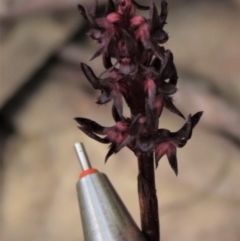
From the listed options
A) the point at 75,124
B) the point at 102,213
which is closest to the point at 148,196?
the point at 102,213

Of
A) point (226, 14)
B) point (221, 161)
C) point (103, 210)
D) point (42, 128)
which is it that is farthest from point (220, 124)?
point (103, 210)

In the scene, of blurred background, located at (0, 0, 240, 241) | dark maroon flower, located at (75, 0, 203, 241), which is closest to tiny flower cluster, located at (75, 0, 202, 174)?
dark maroon flower, located at (75, 0, 203, 241)

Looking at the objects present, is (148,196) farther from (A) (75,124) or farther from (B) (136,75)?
(A) (75,124)

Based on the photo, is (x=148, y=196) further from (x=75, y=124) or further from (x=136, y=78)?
(x=75, y=124)

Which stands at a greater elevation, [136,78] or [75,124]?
[75,124]

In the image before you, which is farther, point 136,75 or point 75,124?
point 75,124

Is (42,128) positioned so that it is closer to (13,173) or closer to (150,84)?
(13,173)

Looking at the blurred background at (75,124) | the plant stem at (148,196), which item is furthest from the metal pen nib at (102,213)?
the blurred background at (75,124)
